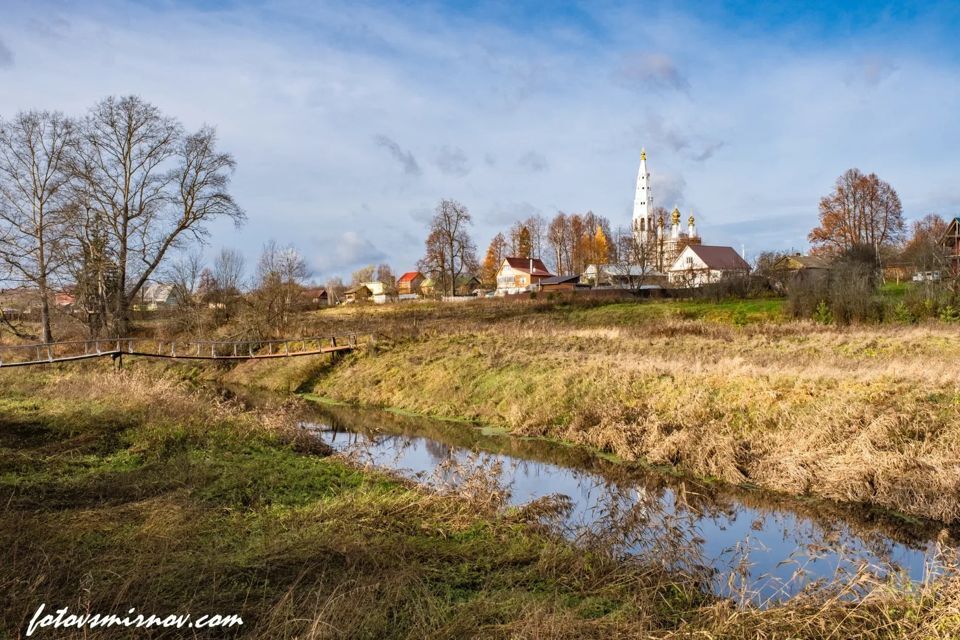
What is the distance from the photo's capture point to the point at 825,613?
18.1 feet

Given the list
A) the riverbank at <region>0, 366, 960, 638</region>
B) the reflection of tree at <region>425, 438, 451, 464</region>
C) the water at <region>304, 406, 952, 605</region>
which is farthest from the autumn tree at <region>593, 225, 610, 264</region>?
the riverbank at <region>0, 366, 960, 638</region>

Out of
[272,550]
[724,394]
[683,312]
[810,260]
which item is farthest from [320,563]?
[810,260]

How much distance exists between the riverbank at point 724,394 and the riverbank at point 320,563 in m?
5.04

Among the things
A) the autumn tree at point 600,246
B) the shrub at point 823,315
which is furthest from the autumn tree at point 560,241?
the shrub at point 823,315

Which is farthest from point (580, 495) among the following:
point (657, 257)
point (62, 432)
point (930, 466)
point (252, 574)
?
point (657, 257)

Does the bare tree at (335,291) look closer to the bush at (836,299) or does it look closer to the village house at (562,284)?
the village house at (562,284)

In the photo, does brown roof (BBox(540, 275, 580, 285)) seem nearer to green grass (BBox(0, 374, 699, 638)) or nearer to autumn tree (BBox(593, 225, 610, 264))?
autumn tree (BBox(593, 225, 610, 264))

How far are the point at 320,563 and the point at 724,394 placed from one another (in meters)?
11.2

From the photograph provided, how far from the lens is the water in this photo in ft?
24.8

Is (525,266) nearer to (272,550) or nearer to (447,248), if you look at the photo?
(447,248)

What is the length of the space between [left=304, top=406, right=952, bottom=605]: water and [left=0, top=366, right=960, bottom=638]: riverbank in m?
0.58

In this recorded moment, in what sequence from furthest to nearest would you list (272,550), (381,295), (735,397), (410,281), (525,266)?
1. (410,281)
2. (381,295)
3. (525,266)
4. (735,397)
5. (272,550)

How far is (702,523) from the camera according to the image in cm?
999

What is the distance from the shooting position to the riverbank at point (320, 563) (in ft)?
17.2
